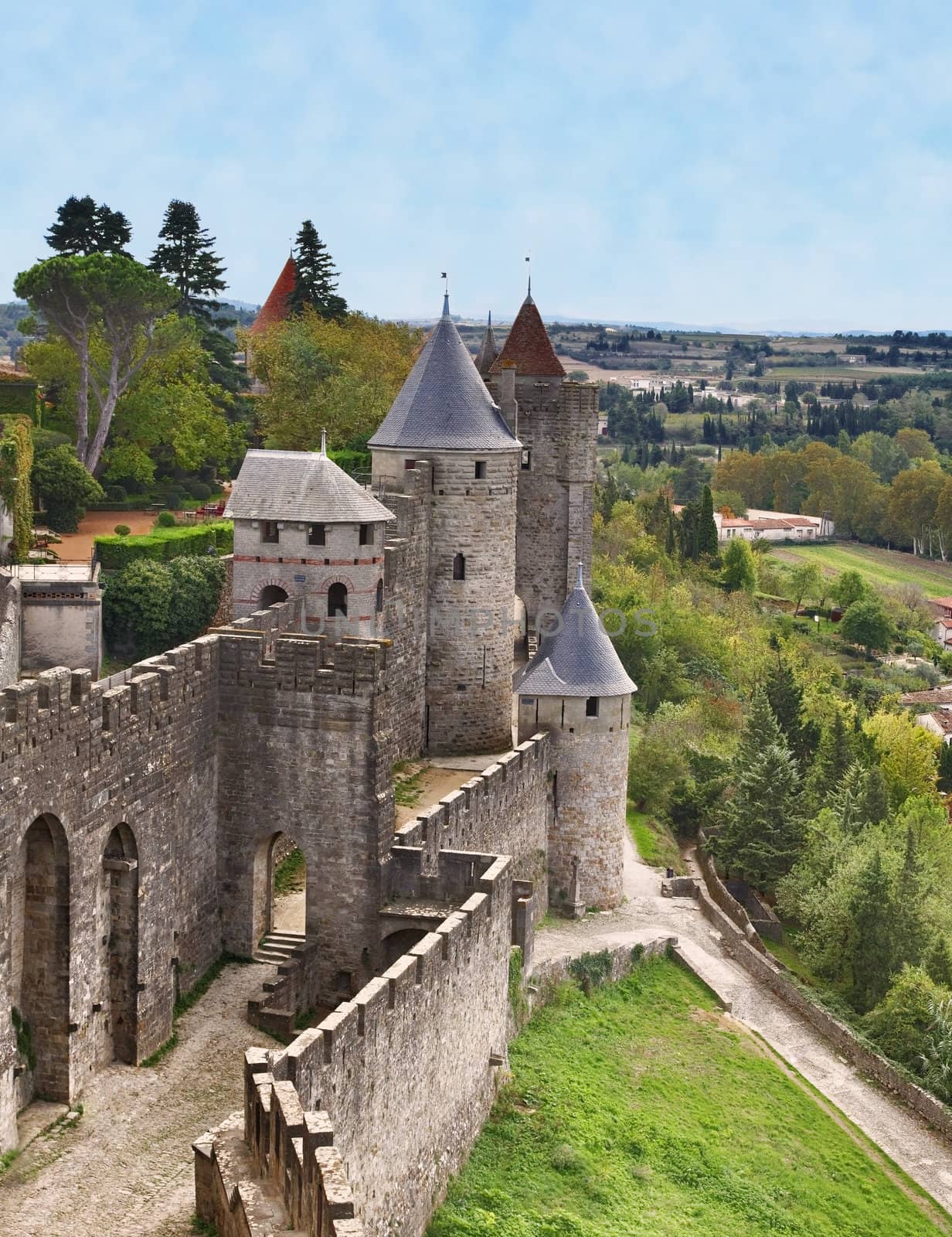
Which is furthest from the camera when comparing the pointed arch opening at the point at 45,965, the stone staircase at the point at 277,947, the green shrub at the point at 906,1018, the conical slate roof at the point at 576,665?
the green shrub at the point at 906,1018

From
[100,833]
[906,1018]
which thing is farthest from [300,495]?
[906,1018]

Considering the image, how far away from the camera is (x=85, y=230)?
6241cm

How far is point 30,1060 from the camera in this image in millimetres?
21406

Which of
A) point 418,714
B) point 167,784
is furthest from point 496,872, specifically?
point 418,714

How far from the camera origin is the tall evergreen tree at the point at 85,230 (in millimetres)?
62094

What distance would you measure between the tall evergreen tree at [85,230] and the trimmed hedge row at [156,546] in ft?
47.3

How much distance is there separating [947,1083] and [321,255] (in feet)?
137

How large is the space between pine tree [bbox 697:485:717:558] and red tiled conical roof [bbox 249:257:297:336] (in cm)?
2767

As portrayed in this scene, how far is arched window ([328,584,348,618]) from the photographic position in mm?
32938

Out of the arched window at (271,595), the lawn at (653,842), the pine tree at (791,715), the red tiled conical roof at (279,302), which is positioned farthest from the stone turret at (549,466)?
the red tiled conical roof at (279,302)

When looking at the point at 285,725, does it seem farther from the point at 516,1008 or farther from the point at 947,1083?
the point at 947,1083

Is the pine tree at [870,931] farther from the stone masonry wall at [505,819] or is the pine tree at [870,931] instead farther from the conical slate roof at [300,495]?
the conical slate roof at [300,495]

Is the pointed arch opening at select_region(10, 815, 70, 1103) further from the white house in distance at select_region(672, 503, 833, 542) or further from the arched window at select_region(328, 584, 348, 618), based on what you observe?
the white house in distance at select_region(672, 503, 833, 542)

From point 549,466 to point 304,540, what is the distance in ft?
37.9
